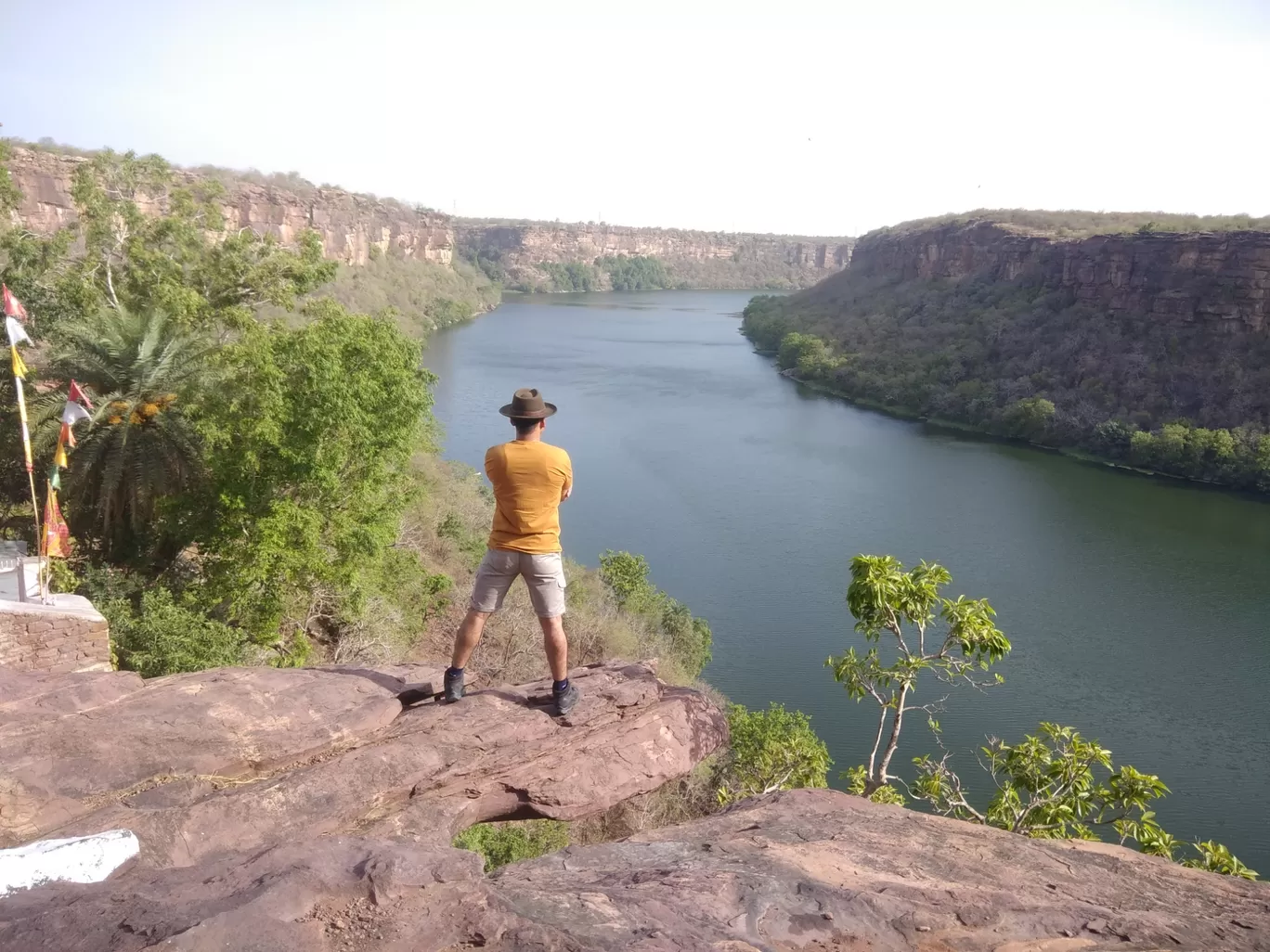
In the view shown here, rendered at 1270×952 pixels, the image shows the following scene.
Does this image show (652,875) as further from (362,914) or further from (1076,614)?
(1076,614)

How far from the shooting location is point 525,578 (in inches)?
225

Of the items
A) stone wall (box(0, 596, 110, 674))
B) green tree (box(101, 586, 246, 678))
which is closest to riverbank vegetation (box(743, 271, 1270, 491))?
green tree (box(101, 586, 246, 678))

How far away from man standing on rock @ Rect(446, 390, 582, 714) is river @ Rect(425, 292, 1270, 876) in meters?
13.5

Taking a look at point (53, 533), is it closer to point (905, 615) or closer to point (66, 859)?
point (66, 859)

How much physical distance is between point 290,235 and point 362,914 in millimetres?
76060

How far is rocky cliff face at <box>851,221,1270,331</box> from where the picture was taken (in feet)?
160

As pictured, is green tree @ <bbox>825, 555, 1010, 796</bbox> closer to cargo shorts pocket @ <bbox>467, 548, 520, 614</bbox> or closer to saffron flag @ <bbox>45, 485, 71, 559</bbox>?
cargo shorts pocket @ <bbox>467, 548, 520, 614</bbox>

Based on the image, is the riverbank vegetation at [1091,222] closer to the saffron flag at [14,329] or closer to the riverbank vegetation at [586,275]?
the saffron flag at [14,329]

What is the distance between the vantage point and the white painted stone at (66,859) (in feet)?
12.1

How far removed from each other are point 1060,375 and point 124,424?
52.7 metres

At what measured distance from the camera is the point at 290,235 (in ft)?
235

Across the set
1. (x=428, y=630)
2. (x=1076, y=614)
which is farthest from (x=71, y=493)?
(x=1076, y=614)

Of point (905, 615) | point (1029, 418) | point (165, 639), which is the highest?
point (905, 615)

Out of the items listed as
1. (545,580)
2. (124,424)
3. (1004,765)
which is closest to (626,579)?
(124,424)
